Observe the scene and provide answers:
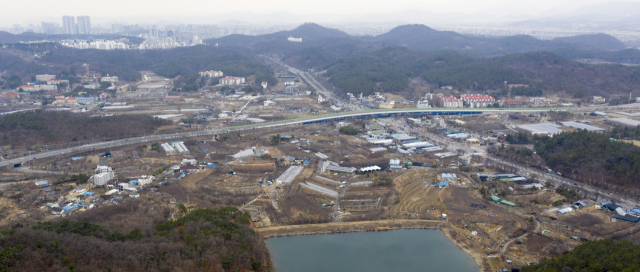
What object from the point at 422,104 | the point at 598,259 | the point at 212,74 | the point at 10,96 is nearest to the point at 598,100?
the point at 422,104

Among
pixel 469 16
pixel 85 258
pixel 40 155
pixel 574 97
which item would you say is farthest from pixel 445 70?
pixel 469 16

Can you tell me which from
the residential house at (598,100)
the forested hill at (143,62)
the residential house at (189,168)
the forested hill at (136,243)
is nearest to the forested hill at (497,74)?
the residential house at (598,100)

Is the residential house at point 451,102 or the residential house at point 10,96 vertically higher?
the residential house at point 451,102

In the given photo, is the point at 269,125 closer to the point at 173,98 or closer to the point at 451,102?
the point at 173,98

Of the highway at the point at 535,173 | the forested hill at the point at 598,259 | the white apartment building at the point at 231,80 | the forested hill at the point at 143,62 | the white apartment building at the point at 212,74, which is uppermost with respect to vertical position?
the forested hill at the point at 143,62

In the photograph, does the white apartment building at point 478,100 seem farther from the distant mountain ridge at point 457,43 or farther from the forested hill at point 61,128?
the distant mountain ridge at point 457,43

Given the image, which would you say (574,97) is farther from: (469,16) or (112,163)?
(469,16)
